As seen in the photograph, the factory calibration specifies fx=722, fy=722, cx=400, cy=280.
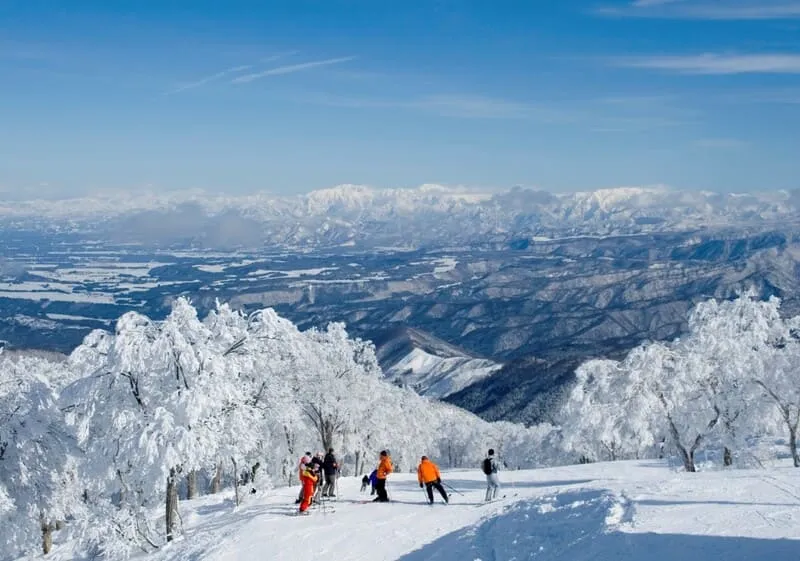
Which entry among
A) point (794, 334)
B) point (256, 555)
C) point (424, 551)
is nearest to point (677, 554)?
point (424, 551)

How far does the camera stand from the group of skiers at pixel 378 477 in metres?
25.4

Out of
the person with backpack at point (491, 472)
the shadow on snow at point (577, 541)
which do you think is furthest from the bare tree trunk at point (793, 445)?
the shadow on snow at point (577, 541)

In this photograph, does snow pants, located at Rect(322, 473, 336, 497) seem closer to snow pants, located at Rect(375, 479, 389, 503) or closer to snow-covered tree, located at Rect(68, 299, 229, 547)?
snow pants, located at Rect(375, 479, 389, 503)

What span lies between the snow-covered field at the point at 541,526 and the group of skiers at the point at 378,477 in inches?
21.4

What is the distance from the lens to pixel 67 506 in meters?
A: 38.7

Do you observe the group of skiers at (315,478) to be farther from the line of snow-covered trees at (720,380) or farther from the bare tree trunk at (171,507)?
the line of snow-covered trees at (720,380)

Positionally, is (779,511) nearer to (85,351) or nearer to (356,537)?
(356,537)

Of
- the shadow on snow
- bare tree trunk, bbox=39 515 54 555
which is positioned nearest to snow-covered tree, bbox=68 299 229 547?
the shadow on snow

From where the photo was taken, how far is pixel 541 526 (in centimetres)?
2025

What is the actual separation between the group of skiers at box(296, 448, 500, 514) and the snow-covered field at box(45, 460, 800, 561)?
544 mm

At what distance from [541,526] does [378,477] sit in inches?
302

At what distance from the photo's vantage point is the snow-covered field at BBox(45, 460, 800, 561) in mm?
17016

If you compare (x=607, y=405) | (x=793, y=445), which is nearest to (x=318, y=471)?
(x=607, y=405)

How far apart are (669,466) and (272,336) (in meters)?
26.1
